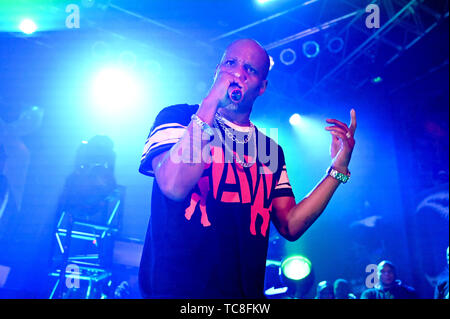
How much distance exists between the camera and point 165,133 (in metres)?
1.40

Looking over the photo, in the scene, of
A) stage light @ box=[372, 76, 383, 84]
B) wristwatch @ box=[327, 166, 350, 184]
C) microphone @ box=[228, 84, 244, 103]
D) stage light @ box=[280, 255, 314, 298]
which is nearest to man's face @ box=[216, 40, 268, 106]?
microphone @ box=[228, 84, 244, 103]

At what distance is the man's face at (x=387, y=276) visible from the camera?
20.8 feet

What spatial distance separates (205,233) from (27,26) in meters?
6.11

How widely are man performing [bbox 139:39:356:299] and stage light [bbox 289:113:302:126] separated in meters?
7.39

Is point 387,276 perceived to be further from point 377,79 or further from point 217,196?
point 217,196

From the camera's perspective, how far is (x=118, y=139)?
24.2ft

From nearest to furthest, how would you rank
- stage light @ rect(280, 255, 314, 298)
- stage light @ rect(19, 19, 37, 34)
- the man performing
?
the man performing → stage light @ rect(280, 255, 314, 298) → stage light @ rect(19, 19, 37, 34)

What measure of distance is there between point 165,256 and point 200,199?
25cm

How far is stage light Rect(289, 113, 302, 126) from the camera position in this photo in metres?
9.00

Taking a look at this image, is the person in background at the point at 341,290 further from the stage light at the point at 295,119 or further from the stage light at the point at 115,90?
the stage light at the point at 115,90

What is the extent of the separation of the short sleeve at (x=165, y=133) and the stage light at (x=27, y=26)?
558 cm

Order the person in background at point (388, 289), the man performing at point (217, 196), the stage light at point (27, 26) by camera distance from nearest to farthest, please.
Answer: the man performing at point (217, 196) < the stage light at point (27, 26) < the person in background at point (388, 289)

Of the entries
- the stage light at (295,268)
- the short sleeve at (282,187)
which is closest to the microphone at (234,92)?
the short sleeve at (282,187)

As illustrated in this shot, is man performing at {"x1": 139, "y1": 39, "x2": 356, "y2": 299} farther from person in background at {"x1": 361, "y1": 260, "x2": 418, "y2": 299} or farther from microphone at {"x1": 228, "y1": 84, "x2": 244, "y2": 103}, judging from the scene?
person in background at {"x1": 361, "y1": 260, "x2": 418, "y2": 299}
